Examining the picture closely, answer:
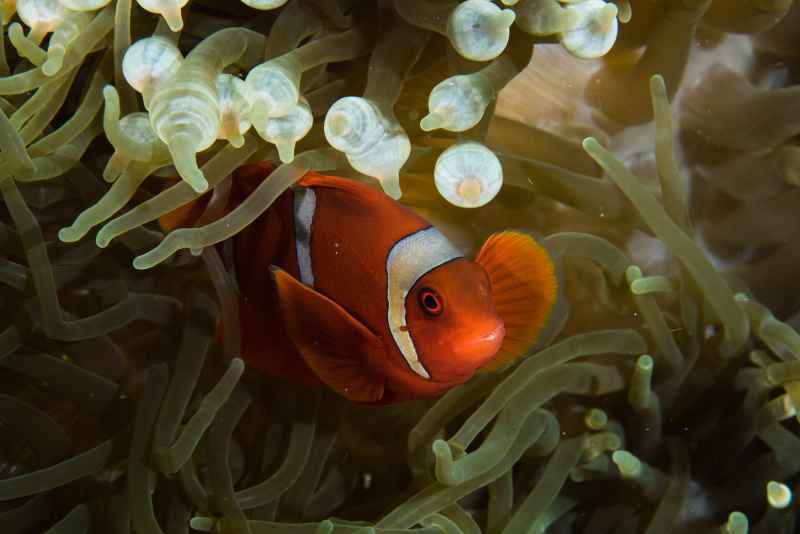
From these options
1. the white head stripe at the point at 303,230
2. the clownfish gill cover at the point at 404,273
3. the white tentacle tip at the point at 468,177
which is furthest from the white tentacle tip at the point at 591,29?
the white head stripe at the point at 303,230

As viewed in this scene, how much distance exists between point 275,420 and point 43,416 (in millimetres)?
309

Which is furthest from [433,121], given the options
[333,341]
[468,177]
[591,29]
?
[333,341]

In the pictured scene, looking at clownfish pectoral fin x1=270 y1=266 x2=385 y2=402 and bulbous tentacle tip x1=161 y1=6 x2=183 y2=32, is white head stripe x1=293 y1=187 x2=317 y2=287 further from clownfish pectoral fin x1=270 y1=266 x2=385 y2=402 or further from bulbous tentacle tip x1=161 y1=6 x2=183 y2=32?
bulbous tentacle tip x1=161 y1=6 x2=183 y2=32

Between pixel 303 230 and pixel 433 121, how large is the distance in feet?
0.92

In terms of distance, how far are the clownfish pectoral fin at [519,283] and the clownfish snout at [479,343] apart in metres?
0.10

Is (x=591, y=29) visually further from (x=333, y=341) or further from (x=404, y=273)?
(x=333, y=341)

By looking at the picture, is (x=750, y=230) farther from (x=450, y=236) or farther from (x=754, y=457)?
(x=450, y=236)

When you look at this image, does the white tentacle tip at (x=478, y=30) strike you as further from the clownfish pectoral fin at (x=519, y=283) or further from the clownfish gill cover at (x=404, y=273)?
the clownfish pectoral fin at (x=519, y=283)

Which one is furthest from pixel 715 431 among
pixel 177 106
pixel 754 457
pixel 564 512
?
pixel 177 106

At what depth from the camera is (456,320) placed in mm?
927

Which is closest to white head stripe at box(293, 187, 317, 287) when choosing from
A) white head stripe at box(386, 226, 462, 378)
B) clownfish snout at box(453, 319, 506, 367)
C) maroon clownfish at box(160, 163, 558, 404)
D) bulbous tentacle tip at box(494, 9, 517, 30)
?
maroon clownfish at box(160, 163, 558, 404)

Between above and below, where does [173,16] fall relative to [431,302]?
above

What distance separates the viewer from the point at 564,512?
1.16 metres

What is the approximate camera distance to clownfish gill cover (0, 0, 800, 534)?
917 millimetres
